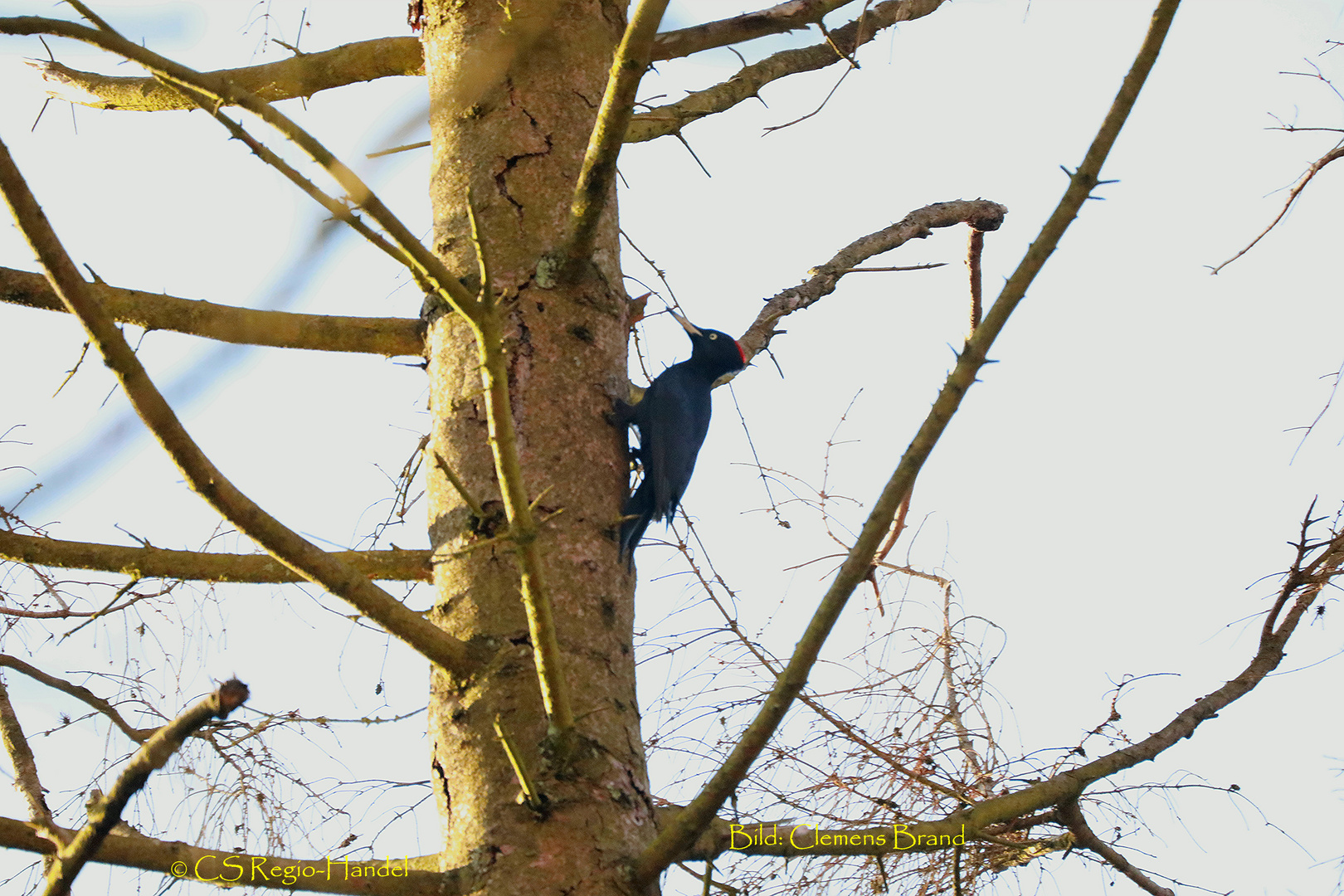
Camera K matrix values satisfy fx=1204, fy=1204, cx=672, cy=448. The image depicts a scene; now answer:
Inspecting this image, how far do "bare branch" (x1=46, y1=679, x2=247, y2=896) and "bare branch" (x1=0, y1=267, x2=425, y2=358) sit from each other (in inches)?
56.0

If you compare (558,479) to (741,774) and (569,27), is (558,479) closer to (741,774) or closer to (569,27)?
(741,774)

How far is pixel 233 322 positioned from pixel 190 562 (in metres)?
0.54

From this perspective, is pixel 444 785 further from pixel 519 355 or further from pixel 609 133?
pixel 609 133

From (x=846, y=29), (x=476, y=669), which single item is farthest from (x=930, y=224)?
(x=476, y=669)

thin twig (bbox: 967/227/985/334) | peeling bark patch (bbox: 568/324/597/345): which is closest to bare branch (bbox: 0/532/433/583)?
peeling bark patch (bbox: 568/324/597/345)

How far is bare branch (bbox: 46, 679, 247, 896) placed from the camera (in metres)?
1.29

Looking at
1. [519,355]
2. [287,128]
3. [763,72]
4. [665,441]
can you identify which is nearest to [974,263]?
[763,72]

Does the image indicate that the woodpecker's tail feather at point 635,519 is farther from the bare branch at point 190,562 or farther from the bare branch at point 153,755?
the bare branch at point 153,755

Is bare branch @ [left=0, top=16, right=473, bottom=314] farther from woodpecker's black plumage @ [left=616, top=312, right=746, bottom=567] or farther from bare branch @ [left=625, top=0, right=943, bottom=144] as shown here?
bare branch @ [left=625, top=0, right=943, bottom=144]

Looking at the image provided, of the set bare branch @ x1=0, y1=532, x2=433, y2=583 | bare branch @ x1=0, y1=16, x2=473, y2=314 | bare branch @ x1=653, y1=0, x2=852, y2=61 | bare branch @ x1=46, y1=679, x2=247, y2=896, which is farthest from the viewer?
bare branch @ x1=653, y1=0, x2=852, y2=61

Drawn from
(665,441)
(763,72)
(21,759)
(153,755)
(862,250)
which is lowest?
(153,755)

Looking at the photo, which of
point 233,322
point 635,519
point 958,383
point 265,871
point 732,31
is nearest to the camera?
point 958,383

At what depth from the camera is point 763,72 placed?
12.1ft

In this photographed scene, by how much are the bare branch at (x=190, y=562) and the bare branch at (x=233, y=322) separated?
477 mm
